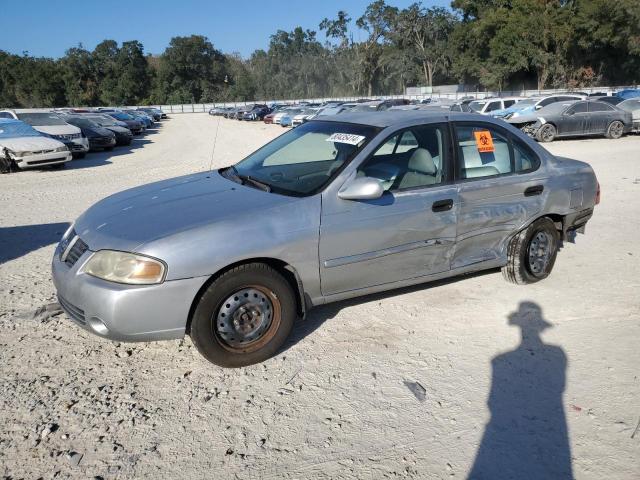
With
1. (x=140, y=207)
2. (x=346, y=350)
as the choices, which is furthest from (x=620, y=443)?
(x=140, y=207)

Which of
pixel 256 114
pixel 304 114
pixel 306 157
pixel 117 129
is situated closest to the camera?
pixel 306 157

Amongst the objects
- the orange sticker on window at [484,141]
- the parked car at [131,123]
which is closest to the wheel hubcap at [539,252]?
the orange sticker on window at [484,141]

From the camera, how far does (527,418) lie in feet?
9.63

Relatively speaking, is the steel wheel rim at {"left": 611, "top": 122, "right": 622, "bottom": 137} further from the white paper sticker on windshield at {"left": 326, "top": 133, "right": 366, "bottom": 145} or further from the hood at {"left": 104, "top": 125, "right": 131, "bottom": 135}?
the hood at {"left": 104, "top": 125, "right": 131, "bottom": 135}

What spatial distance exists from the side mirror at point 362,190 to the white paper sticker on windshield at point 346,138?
0.46 metres

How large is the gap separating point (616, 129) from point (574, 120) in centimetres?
195

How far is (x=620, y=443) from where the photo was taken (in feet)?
8.96

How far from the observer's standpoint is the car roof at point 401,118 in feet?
13.6

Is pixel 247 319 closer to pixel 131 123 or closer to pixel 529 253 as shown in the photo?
pixel 529 253

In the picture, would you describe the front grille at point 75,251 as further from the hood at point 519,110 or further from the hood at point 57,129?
the hood at point 519,110

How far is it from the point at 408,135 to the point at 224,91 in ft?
318

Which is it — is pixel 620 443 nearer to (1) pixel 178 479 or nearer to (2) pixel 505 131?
(1) pixel 178 479

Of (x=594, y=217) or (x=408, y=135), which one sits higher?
(x=408, y=135)

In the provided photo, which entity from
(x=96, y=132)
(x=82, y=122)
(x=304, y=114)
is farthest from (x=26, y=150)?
(x=304, y=114)
